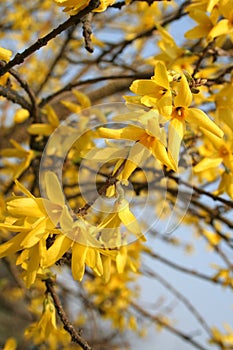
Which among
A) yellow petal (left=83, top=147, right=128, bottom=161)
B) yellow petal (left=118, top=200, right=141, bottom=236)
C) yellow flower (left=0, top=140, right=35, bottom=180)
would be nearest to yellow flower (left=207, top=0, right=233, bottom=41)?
yellow petal (left=83, top=147, right=128, bottom=161)

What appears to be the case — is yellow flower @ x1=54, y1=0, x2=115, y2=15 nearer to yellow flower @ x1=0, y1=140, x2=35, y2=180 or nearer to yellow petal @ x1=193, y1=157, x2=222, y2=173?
yellow petal @ x1=193, y1=157, x2=222, y2=173

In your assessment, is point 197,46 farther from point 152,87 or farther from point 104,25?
point 104,25

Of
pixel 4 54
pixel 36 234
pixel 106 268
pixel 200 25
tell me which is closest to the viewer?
pixel 36 234

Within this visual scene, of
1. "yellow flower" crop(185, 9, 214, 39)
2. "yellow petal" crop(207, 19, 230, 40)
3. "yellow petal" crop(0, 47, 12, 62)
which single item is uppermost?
"yellow petal" crop(0, 47, 12, 62)

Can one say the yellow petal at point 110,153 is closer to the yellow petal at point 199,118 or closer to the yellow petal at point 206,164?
the yellow petal at point 199,118

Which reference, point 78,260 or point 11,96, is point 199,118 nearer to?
point 78,260

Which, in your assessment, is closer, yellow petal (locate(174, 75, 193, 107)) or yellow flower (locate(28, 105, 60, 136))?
yellow petal (locate(174, 75, 193, 107))

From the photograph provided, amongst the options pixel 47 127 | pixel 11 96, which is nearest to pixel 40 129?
pixel 47 127

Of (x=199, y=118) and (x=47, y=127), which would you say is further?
(x=47, y=127)

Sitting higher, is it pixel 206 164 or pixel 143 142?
pixel 143 142


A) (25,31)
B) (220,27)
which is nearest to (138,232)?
(220,27)

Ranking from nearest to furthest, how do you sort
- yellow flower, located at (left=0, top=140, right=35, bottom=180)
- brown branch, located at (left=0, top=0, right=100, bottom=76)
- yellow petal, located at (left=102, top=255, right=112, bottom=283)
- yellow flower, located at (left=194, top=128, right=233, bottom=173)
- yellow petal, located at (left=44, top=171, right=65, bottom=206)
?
brown branch, located at (left=0, top=0, right=100, bottom=76) → yellow petal, located at (left=44, top=171, right=65, bottom=206) → yellow petal, located at (left=102, top=255, right=112, bottom=283) → yellow flower, located at (left=194, top=128, right=233, bottom=173) → yellow flower, located at (left=0, top=140, right=35, bottom=180)

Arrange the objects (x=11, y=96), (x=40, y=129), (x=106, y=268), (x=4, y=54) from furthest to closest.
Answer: (x=40, y=129) → (x=11, y=96) → (x=106, y=268) → (x=4, y=54)
